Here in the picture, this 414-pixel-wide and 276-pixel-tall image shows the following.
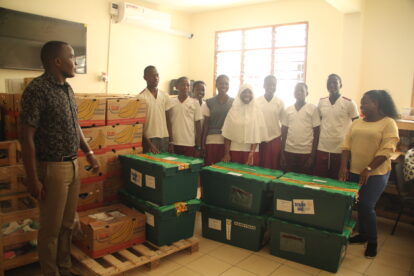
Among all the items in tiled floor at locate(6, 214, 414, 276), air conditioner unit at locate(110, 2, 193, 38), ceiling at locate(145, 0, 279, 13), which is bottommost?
tiled floor at locate(6, 214, 414, 276)

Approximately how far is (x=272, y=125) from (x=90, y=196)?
209 centimetres

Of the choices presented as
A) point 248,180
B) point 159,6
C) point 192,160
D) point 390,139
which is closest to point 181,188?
point 192,160

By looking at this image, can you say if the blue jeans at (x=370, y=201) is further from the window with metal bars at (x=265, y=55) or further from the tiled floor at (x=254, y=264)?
the window with metal bars at (x=265, y=55)

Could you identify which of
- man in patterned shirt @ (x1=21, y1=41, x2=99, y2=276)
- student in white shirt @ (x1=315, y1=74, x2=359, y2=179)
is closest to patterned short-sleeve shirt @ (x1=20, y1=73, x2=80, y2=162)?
man in patterned shirt @ (x1=21, y1=41, x2=99, y2=276)

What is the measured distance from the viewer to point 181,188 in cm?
283

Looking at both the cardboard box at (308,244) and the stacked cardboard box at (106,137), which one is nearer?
the cardboard box at (308,244)

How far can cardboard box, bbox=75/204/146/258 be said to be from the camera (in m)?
2.49

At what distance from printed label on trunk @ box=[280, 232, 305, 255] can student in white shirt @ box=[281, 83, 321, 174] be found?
1.07 m

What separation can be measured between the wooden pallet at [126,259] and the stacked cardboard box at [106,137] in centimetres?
51

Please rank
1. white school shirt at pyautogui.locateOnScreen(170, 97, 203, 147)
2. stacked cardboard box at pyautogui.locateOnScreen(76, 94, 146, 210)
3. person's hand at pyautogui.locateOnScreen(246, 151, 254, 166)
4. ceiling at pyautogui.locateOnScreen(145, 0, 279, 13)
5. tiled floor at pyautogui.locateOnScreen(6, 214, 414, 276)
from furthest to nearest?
ceiling at pyautogui.locateOnScreen(145, 0, 279, 13) → white school shirt at pyautogui.locateOnScreen(170, 97, 203, 147) → person's hand at pyautogui.locateOnScreen(246, 151, 254, 166) → stacked cardboard box at pyautogui.locateOnScreen(76, 94, 146, 210) → tiled floor at pyautogui.locateOnScreen(6, 214, 414, 276)

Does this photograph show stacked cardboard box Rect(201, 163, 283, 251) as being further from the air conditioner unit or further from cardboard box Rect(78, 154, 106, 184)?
the air conditioner unit

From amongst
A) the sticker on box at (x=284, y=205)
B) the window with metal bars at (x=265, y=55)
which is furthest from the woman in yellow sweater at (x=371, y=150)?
the window with metal bars at (x=265, y=55)

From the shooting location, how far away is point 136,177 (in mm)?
2896

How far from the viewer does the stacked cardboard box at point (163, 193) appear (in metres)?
2.70
